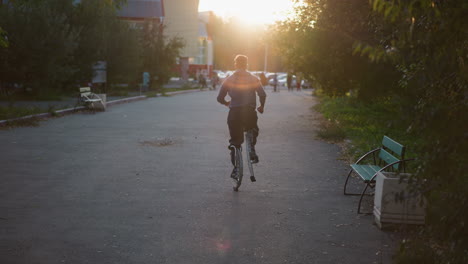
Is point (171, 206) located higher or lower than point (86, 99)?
higher

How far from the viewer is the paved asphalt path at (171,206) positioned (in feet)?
17.9

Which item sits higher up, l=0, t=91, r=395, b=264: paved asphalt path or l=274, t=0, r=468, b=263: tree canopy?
l=274, t=0, r=468, b=263: tree canopy

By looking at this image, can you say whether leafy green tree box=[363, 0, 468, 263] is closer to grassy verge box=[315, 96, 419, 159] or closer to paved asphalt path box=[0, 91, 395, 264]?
paved asphalt path box=[0, 91, 395, 264]

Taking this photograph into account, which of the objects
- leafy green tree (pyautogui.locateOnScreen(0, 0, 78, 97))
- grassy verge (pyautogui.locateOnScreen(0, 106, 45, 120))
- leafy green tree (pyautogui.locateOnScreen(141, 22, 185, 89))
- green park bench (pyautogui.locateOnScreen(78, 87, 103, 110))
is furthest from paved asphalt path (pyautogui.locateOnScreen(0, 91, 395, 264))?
leafy green tree (pyautogui.locateOnScreen(141, 22, 185, 89))

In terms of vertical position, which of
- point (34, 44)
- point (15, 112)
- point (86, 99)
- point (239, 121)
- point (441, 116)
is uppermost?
point (34, 44)

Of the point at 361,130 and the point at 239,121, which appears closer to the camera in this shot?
the point at 239,121

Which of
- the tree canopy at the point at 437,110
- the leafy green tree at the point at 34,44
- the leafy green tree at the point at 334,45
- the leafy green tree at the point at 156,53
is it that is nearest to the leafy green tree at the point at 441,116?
the tree canopy at the point at 437,110

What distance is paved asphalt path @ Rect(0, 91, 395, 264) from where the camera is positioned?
546cm

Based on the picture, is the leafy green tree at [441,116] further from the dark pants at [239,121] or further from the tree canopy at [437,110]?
the dark pants at [239,121]

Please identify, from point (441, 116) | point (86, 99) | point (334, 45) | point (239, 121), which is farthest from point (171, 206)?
point (86, 99)

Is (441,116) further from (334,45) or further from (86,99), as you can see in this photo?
(86,99)

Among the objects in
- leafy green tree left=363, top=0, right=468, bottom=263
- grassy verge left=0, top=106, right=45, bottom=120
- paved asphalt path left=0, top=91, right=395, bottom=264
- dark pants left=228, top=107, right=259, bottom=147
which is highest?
leafy green tree left=363, top=0, right=468, bottom=263

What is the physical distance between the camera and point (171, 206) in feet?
24.0

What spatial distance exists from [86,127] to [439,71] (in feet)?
47.6
